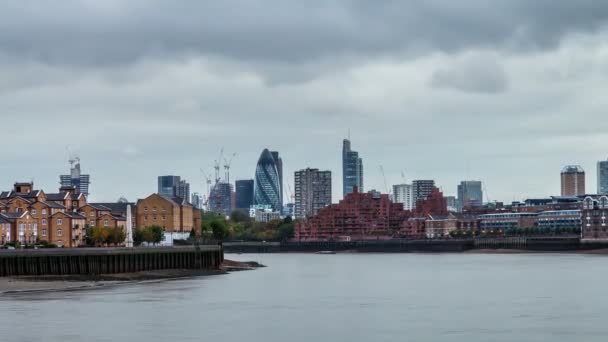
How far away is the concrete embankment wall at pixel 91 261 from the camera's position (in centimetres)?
12273

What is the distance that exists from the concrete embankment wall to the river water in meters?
7.78

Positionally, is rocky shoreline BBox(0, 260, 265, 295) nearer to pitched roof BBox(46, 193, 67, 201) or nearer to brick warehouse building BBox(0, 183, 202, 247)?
brick warehouse building BBox(0, 183, 202, 247)

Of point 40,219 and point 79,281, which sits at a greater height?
point 40,219

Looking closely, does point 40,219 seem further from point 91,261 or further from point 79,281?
point 79,281

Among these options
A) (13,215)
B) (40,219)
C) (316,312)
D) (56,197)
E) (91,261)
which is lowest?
(316,312)

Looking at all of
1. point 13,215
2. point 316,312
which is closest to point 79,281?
point 316,312

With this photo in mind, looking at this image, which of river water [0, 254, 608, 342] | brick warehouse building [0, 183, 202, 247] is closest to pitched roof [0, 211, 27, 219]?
brick warehouse building [0, 183, 202, 247]

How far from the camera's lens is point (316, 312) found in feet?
303

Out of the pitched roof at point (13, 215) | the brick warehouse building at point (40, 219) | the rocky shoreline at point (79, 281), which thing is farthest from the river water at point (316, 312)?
the pitched roof at point (13, 215)

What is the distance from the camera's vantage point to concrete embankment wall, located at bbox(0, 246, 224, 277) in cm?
12273

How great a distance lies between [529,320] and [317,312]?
15689 mm

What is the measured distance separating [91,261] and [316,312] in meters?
43.6

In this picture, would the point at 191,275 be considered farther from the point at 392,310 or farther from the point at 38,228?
the point at 392,310

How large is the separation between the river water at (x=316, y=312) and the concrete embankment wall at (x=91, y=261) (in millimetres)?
7781
